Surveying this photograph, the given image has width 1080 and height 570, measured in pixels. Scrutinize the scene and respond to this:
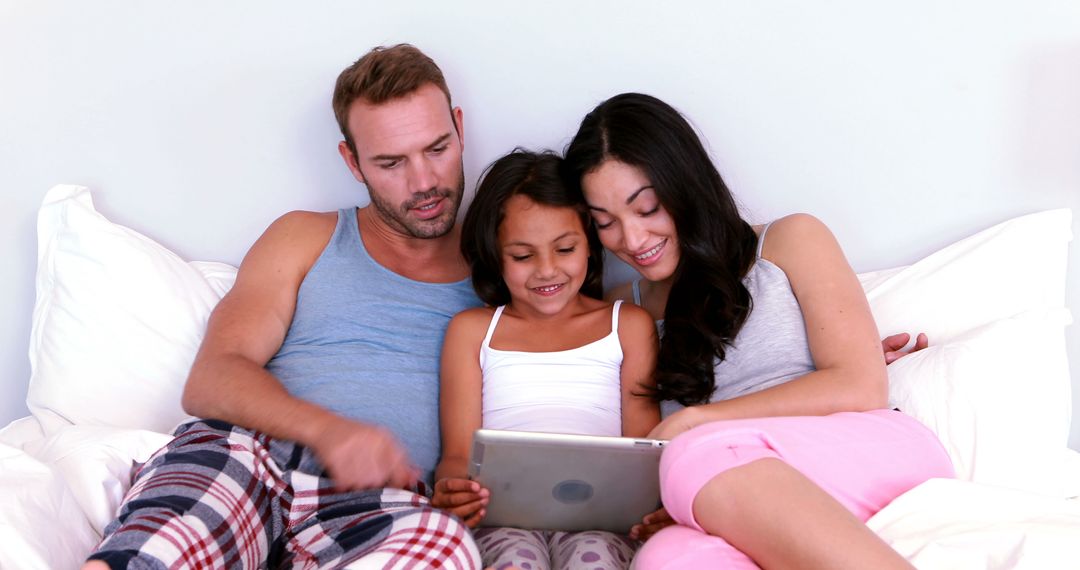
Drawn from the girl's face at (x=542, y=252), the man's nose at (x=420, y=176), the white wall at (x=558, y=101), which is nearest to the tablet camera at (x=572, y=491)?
the girl's face at (x=542, y=252)

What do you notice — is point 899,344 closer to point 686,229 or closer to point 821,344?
point 821,344

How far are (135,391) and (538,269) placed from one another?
81 cm

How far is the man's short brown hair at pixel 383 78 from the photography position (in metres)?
1.83

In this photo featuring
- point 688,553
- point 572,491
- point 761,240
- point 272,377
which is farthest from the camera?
point 761,240

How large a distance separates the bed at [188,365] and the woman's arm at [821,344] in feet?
0.58

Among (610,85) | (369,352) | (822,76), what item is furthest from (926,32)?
(369,352)


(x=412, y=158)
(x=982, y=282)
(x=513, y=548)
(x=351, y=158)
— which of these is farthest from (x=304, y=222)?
(x=982, y=282)

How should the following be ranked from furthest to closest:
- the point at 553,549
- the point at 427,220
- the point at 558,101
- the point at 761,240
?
the point at 558,101 → the point at 427,220 → the point at 761,240 → the point at 553,549

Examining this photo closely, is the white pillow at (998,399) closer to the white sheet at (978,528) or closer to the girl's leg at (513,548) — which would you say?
the white sheet at (978,528)

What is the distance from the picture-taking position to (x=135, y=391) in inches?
73.8

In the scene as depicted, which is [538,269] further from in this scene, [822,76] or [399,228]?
[822,76]

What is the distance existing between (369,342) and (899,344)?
3.25 ft

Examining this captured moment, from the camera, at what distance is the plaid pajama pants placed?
49.3 inches

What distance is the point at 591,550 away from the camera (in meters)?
1.45
